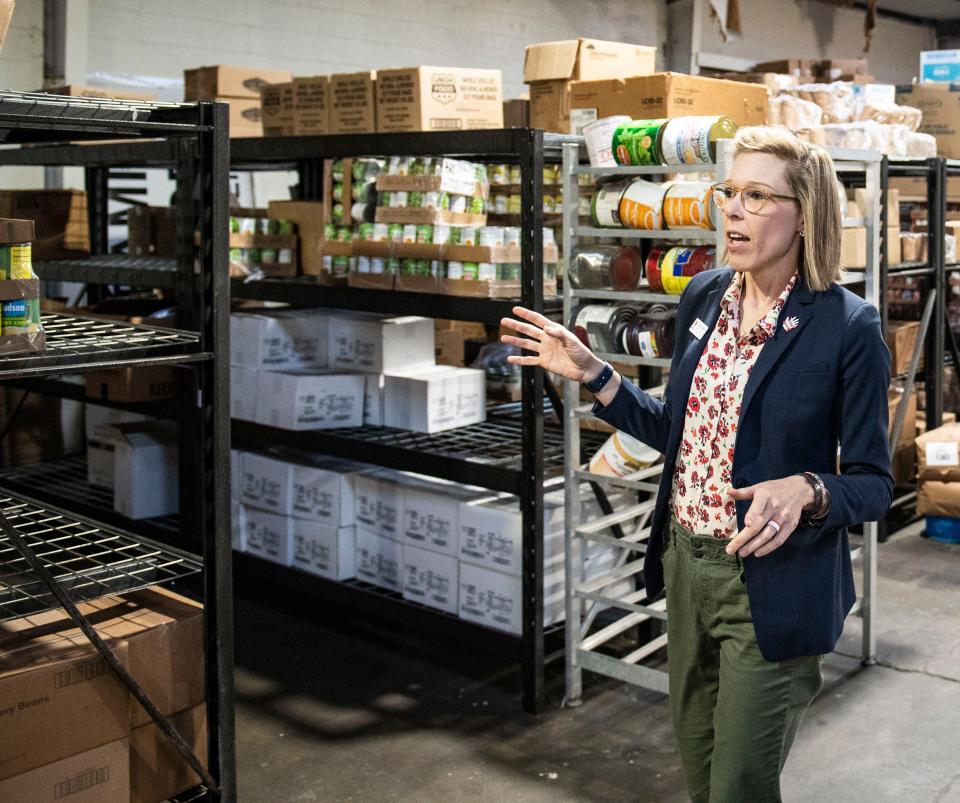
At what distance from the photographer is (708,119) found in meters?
3.21

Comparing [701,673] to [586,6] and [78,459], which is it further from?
[586,6]

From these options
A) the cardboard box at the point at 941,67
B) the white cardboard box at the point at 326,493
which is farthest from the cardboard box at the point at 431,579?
the cardboard box at the point at 941,67

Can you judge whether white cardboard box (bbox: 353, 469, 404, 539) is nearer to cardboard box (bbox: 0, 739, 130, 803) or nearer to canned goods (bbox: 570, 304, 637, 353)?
canned goods (bbox: 570, 304, 637, 353)

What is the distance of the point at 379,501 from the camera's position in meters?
4.30

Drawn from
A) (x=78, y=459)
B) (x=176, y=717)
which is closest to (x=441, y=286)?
(x=176, y=717)

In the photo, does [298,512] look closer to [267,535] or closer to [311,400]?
[267,535]

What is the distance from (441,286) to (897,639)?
7.04 ft

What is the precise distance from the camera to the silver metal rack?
342 centimetres

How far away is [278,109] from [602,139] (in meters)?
1.78

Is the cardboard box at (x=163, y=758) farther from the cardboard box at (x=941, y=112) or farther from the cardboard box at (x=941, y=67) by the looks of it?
the cardboard box at (x=941, y=67)

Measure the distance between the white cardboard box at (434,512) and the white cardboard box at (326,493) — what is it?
0.88 ft

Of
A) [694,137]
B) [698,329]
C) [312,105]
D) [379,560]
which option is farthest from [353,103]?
[698,329]

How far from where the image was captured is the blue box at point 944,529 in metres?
5.59

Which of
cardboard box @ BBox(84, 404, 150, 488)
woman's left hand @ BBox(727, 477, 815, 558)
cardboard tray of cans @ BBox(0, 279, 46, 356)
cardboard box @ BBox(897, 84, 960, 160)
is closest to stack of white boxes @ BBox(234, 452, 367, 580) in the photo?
cardboard box @ BBox(84, 404, 150, 488)
